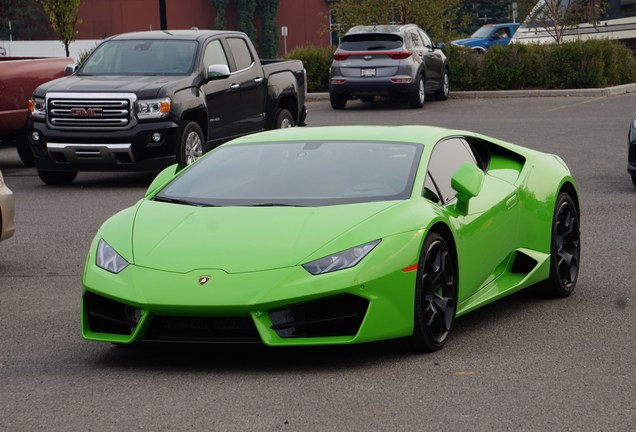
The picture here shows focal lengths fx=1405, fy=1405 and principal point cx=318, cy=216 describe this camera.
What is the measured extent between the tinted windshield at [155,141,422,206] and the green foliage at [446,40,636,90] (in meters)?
26.4

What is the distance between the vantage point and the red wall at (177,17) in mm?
80062

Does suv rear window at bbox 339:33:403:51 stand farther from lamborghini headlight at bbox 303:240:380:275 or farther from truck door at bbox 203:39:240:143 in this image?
lamborghini headlight at bbox 303:240:380:275

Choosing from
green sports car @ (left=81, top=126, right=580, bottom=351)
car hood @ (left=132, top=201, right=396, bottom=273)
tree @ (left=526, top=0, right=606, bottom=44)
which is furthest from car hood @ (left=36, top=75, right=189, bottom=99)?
tree @ (left=526, top=0, right=606, bottom=44)

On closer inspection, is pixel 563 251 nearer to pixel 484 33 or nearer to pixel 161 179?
pixel 161 179

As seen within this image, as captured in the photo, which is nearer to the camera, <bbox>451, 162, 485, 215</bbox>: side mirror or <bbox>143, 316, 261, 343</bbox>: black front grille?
<bbox>143, 316, 261, 343</bbox>: black front grille

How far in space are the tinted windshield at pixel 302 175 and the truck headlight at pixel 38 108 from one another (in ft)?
29.1

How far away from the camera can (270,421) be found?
5.88m

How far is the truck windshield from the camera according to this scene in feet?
57.5

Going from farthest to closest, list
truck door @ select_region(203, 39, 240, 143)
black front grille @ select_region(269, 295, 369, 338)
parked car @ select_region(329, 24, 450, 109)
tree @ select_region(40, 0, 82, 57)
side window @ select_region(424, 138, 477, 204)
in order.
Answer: tree @ select_region(40, 0, 82, 57), parked car @ select_region(329, 24, 450, 109), truck door @ select_region(203, 39, 240, 143), side window @ select_region(424, 138, 477, 204), black front grille @ select_region(269, 295, 369, 338)

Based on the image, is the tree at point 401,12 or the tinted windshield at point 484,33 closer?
the tree at point 401,12

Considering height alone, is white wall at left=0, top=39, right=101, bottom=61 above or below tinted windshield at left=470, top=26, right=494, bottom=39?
below

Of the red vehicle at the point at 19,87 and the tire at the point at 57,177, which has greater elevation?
the red vehicle at the point at 19,87

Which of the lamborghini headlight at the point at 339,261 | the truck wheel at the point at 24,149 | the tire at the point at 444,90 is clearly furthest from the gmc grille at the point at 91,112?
the tire at the point at 444,90

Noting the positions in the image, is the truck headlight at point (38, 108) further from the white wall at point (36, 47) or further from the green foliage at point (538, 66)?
the white wall at point (36, 47)
